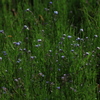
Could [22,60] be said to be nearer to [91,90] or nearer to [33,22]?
[91,90]

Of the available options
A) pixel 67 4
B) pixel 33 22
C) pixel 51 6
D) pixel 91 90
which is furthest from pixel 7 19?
pixel 91 90

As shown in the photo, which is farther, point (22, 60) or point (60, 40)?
point (60, 40)

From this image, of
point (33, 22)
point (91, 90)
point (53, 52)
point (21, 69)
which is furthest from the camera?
point (33, 22)

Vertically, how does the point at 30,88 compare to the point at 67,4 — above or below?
below

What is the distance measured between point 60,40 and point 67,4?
3.55 feet

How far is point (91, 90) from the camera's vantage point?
2348mm

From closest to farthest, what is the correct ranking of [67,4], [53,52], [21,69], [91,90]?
[91,90] < [21,69] < [53,52] < [67,4]

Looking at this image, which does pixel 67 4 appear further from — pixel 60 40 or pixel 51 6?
pixel 60 40

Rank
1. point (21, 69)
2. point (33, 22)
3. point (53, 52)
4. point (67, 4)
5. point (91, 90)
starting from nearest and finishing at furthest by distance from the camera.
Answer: point (91, 90), point (21, 69), point (53, 52), point (33, 22), point (67, 4)

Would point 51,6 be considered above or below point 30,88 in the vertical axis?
above

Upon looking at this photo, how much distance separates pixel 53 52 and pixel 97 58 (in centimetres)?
46

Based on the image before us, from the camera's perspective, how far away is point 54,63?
8.86ft

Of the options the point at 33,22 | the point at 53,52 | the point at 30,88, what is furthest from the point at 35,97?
the point at 33,22

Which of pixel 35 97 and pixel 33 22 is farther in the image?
pixel 33 22
